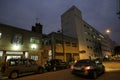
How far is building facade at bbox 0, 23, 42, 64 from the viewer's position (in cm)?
1783

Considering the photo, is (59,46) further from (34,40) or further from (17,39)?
(17,39)

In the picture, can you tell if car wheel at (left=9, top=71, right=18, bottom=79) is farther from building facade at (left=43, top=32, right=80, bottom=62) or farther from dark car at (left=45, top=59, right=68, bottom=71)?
building facade at (left=43, top=32, right=80, bottom=62)

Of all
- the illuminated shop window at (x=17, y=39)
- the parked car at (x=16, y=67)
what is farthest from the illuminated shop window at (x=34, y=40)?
the parked car at (x=16, y=67)

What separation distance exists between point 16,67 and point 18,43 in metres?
8.51

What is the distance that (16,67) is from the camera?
11875mm

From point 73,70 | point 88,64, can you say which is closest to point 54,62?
point 73,70

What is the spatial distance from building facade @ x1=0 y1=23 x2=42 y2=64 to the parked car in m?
6.76

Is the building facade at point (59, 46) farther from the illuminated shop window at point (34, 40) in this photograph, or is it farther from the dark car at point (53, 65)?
the dark car at point (53, 65)

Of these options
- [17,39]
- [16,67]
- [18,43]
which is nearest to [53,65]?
[16,67]

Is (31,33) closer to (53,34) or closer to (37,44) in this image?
(37,44)

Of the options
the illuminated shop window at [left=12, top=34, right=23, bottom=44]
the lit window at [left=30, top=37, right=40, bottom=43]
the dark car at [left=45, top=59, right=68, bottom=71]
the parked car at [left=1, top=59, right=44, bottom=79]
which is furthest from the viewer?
the lit window at [left=30, top=37, right=40, bottom=43]

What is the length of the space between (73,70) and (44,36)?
17.2 m

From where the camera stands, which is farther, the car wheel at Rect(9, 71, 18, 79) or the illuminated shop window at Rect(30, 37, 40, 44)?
the illuminated shop window at Rect(30, 37, 40, 44)

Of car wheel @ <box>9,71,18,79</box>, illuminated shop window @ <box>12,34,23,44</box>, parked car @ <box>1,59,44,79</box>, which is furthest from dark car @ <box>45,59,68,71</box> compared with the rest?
illuminated shop window @ <box>12,34,23,44</box>
